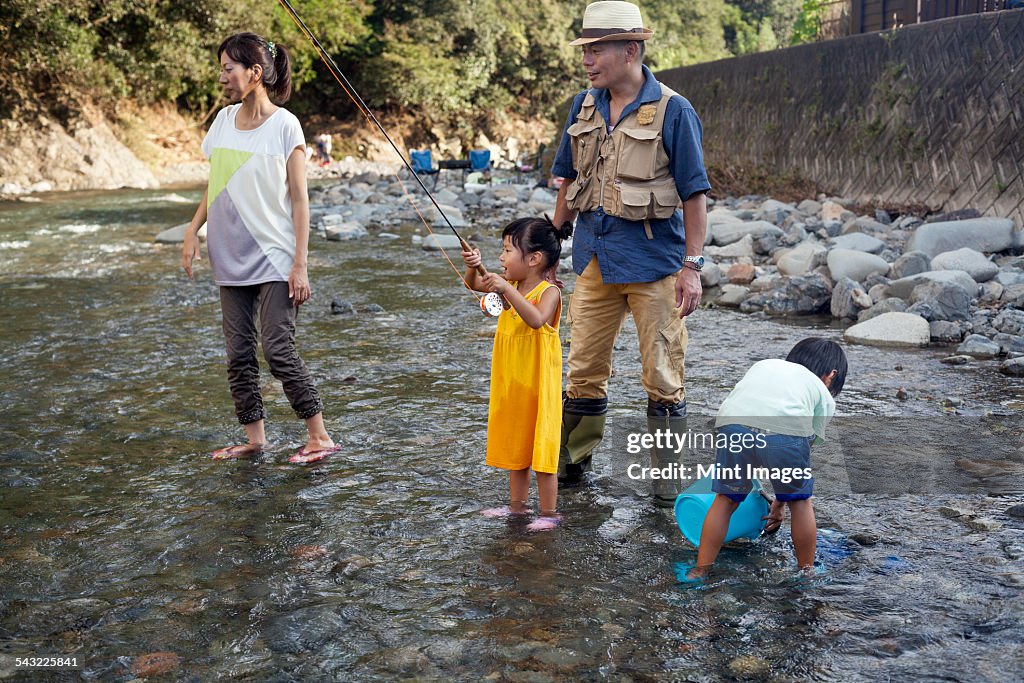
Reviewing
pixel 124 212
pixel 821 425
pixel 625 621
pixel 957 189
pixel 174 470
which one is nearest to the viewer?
pixel 625 621

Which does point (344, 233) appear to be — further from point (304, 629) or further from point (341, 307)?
point (304, 629)

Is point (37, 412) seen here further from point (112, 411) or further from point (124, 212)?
point (124, 212)

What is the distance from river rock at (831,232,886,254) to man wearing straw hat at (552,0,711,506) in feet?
20.2

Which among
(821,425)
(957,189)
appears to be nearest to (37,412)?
(821,425)

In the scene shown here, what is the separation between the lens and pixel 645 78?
3.97 meters

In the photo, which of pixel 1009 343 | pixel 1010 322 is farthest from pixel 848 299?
pixel 1009 343

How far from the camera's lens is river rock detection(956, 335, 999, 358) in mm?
6477

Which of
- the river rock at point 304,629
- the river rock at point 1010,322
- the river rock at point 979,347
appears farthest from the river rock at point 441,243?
the river rock at point 304,629

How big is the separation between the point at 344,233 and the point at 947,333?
29.9ft

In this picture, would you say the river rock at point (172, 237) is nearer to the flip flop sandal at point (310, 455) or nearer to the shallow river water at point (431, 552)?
the shallow river water at point (431, 552)

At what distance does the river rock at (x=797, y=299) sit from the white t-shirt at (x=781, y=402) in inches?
204

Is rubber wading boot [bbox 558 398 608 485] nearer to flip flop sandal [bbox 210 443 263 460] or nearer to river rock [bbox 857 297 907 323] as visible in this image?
flip flop sandal [bbox 210 443 263 460]

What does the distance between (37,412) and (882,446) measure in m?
4.30

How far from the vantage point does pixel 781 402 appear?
315cm
